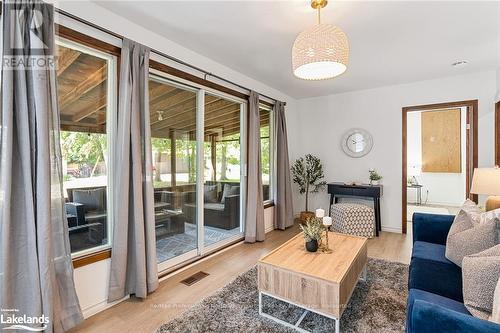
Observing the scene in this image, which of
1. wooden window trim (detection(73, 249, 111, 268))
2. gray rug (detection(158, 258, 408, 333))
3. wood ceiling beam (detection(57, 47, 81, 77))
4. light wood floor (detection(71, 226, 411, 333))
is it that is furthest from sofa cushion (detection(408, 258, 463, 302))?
wood ceiling beam (detection(57, 47, 81, 77))

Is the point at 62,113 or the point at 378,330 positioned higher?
the point at 62,113

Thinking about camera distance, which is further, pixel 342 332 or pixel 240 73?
pixel 240 73

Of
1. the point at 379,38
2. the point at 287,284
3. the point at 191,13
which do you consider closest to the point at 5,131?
the point at 191,13

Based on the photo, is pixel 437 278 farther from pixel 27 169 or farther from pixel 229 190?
pixel 27 169

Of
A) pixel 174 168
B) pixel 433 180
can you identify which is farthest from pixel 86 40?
pixel 433 180

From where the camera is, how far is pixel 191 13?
225cm

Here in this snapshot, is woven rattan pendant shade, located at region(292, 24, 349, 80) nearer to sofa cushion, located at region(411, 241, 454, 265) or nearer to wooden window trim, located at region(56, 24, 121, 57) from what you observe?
wooden window trim, located at region(56, 24, 121, 57)

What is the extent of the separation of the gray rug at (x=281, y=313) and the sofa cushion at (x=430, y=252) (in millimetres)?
429

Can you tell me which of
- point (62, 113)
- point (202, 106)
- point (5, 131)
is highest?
point (202, 106)

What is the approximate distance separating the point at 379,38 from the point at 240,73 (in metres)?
1.87

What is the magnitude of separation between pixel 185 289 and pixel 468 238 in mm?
2424

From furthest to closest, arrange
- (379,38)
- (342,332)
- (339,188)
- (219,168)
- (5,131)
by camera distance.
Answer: (339,188) → (219,168) → (379,38) → (342,332) → (5,131)

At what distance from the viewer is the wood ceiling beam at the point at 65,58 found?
196 cm

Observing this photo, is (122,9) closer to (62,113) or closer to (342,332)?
(62,113)
